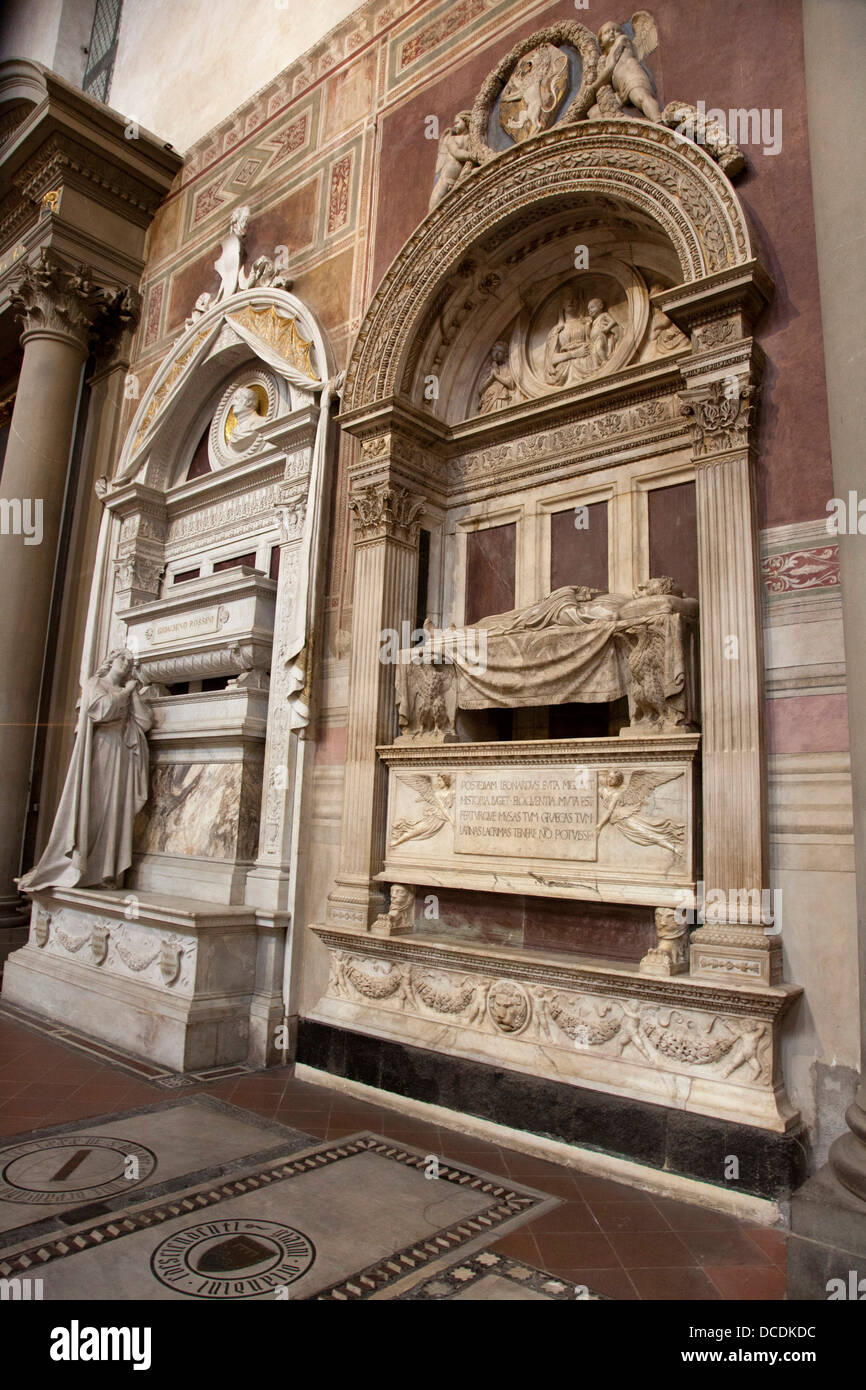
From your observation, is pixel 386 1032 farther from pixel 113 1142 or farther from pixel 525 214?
pixel 525 214

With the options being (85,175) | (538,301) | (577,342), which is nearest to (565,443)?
(577,342)

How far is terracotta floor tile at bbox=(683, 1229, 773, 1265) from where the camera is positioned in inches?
123

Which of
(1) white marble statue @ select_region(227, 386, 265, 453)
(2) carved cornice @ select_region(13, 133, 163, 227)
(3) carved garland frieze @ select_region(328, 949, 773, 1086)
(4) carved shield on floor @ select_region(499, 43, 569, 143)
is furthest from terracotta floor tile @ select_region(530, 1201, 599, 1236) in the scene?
(2) carved cornice @ select_region(13, 133, 163, 227)

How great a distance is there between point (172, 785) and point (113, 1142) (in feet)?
10.8

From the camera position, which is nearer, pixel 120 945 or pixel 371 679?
pixel 371 679

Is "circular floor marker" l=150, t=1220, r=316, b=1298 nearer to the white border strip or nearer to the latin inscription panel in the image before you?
the white border strip

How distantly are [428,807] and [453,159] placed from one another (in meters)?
4.34

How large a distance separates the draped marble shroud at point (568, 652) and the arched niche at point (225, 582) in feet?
4.50

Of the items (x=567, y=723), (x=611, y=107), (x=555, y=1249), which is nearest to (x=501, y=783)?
(x=567, y=723)

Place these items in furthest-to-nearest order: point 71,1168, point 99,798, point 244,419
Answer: point 244,419 < point 99,798 < point 71,1168

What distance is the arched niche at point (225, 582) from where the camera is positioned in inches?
245

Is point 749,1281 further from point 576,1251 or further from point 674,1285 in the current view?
point 576,1251

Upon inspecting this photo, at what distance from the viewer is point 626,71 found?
5016mm

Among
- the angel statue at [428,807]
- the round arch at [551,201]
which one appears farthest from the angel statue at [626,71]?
the angel statue at [428,807]
